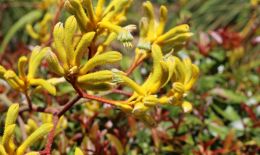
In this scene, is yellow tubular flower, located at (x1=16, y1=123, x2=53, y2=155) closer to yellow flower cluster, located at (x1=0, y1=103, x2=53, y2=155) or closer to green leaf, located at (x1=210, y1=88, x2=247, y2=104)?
yellow flower cluster, located at (x1=0, y1=103, x2=53, y2=155)

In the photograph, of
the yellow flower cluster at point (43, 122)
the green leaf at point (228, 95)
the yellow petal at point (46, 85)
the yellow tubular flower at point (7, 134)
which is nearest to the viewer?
the yellow tubular flower at point (7, 134)

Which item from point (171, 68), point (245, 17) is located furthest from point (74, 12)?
point (245, 17)

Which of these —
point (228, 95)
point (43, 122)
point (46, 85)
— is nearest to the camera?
point (46, 85)

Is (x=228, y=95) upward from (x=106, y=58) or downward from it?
downward

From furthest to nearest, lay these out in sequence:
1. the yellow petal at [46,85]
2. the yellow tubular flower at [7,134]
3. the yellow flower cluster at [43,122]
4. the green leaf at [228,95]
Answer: the green leaf at [228,95] → the yellow flower cluster at [43,122] → the yellow petal at [46,85] → the yellow tubular flower at [7,134]

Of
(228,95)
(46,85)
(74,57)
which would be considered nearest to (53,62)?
(74,57)

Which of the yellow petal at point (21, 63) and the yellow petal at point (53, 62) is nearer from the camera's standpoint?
the yellow petal at point (53, 62)

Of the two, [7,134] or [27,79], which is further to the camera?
[27,79]

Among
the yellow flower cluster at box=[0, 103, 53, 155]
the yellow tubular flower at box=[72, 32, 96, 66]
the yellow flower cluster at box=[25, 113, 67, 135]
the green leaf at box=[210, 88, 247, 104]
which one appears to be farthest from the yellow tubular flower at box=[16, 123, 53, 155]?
the green leaf at box=[210, 88, 247, 104]

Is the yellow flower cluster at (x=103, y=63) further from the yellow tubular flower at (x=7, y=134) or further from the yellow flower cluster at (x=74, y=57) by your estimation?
the yellow tubular flower at (x=7, y=134)

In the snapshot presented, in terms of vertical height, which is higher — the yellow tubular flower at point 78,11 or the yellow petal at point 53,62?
the yellow tubular flower at point 78,11

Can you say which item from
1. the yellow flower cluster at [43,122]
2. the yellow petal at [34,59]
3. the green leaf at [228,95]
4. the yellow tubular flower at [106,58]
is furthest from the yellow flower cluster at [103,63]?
the green leaf at [228,95]

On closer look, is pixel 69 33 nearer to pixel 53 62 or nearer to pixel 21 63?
pixel 53 62
